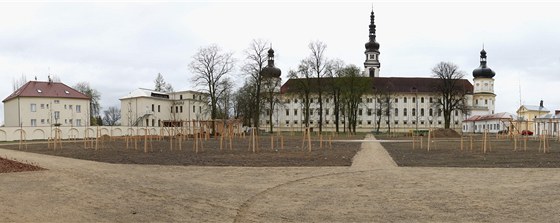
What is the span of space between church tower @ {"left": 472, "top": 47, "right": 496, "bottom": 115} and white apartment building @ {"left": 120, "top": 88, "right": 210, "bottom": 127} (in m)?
69.1

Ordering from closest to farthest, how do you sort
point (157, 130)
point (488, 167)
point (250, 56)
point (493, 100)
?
point (488, 167) < point (250, 56) < point (157, 130) < point (493, 100)

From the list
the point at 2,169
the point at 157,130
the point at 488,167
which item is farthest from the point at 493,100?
the point at 2,169

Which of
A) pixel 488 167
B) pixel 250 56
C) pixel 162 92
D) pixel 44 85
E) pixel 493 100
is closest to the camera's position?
pixel 488 167

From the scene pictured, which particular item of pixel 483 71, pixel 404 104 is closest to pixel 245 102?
pixel 404 104

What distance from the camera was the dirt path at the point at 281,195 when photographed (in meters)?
9.80

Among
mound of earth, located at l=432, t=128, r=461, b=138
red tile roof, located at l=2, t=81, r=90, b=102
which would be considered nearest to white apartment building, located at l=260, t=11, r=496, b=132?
red tile roof, located at l=2, t=81, r=90, b=102

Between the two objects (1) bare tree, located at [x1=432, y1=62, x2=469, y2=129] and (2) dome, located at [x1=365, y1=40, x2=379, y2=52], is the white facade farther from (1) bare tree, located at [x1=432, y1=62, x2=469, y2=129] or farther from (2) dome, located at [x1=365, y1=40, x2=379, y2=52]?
(1) bare tree, located at [x1=432, y1=62, x2=469, y2=129]

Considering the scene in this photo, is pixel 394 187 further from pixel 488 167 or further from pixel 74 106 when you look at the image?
pixel 74 106

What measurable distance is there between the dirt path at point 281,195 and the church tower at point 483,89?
355 ft

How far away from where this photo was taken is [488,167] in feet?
63.0

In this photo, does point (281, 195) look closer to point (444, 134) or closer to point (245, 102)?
point (444, 134)

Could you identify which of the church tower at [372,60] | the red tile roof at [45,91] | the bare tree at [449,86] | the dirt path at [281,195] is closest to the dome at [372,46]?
the church tower at [372,60]

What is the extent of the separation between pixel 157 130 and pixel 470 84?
87247 millimetres

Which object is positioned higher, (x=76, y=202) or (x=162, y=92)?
(x=162, y=92)
